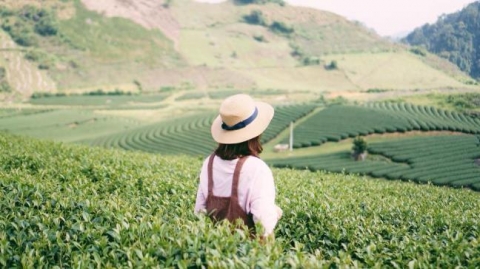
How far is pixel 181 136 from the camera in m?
50.7

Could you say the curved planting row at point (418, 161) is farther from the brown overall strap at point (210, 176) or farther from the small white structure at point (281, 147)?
the brown overall strap at point (210, 176)

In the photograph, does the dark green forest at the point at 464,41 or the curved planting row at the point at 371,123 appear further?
→ the dark green forest at the point at 464,41

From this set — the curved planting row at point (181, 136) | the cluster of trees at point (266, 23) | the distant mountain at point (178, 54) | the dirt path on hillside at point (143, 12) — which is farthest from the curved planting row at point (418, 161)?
the cluster of trees at point (266, 23)

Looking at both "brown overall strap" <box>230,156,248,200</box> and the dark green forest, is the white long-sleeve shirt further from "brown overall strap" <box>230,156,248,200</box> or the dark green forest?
the dark green forest

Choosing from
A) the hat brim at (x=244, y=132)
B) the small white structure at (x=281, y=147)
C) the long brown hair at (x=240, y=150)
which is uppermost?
the hat brim at (x=244, y=132)

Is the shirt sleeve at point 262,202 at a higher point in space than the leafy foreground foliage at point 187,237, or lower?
higher

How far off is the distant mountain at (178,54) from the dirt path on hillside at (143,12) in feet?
1.24

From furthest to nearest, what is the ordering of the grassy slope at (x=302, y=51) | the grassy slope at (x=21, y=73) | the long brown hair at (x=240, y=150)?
the grassy slope at (x=302, y=51) < the grassy slope at (x=21, y=73) < the long brown hair at (x=240, y=150)

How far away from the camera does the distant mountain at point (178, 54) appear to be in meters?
100

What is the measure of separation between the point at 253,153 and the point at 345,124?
1786 inches

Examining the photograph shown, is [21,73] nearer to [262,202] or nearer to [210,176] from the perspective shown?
[210,176]

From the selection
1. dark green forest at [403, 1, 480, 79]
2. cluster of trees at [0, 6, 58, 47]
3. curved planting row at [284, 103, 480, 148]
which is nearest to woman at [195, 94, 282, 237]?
curved planting row at [284, 103, 480, 148]

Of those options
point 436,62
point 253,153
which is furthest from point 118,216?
point 436,62

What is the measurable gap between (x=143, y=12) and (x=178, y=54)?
2810 centimetres
